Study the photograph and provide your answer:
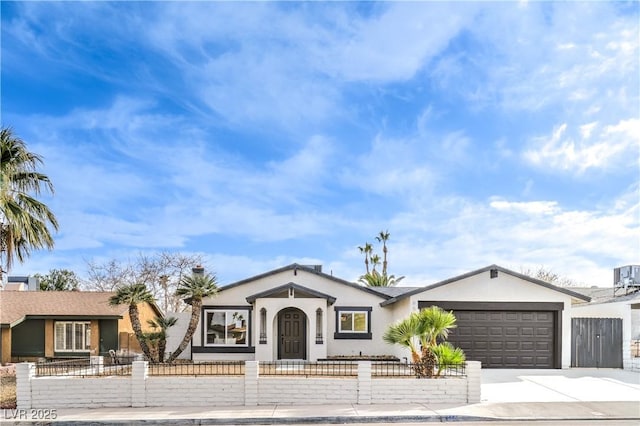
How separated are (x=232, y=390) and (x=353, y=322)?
9957mm

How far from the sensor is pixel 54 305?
23203 millimetres

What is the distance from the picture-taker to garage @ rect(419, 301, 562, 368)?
18484 millimetres

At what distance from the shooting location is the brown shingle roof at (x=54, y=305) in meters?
22.4

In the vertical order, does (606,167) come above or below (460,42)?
below

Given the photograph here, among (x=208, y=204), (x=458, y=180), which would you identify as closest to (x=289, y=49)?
(x=458, y=180)

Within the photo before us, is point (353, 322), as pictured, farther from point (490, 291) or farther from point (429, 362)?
point (429, 362)

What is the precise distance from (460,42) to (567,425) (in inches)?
420

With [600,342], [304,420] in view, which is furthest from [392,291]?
[304,420]

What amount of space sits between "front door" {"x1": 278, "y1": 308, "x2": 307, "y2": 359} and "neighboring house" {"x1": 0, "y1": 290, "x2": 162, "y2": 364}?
7.41m

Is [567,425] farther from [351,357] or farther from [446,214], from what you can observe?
[446,214]

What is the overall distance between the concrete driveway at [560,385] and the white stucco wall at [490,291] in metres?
2.42

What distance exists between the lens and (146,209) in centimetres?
2431

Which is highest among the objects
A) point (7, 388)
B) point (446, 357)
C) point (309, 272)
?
point (309, 272)

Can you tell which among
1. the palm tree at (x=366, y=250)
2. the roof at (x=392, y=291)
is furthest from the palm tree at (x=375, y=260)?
the roof at (x=392, y=291)
